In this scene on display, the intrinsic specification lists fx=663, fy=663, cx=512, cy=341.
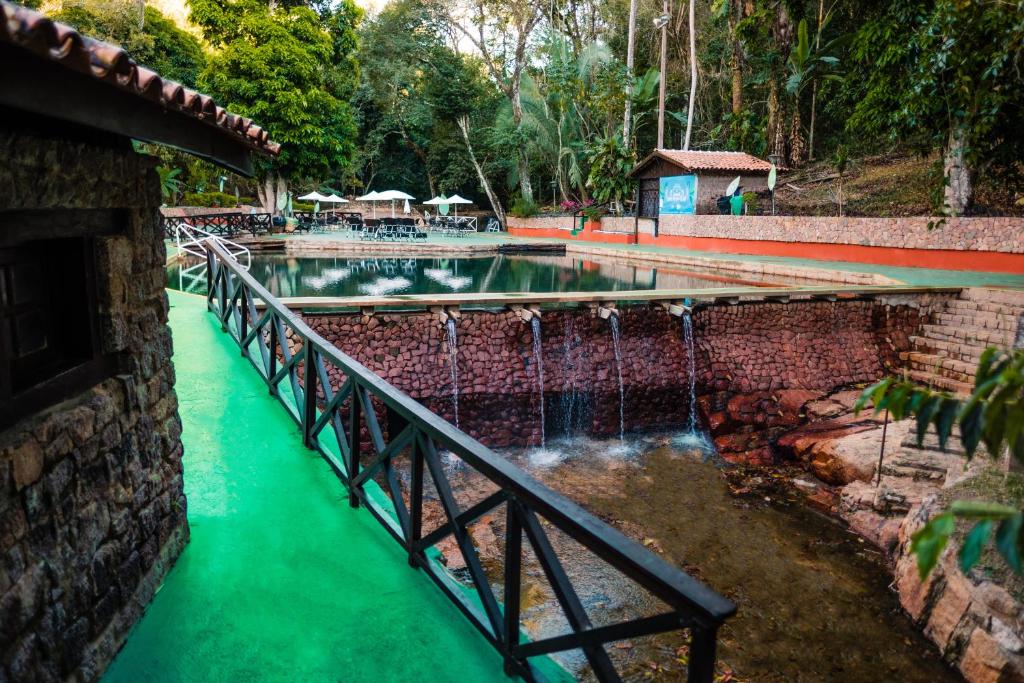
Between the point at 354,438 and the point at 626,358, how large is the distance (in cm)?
717

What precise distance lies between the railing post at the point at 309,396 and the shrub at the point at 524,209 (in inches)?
1086

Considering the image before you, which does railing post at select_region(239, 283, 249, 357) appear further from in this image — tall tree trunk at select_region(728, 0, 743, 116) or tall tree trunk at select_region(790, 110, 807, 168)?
tall tree trunk at select_region(790, 110, 807, 168)

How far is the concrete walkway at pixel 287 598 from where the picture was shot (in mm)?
2672

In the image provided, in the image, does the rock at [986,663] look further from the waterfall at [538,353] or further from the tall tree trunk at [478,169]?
the tall tree trunk at [478,169]

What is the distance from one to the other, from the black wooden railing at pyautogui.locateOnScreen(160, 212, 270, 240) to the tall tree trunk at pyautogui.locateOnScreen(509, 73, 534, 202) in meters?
12.7

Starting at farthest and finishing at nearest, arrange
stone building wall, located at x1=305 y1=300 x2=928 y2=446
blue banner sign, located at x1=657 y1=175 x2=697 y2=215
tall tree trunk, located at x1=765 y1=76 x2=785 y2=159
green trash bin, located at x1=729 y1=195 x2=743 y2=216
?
tall tree trunk, located at x1=765 y1=76 x2=785 y2=159 → blue banner sign, located at x1=657 y1=175 x2=697 y2=215 → green trash bin, located at x1=729 y1=195 x2=743 y2=216 → stone building wall, located at x1=305 y1=300 x2=928 y2=446

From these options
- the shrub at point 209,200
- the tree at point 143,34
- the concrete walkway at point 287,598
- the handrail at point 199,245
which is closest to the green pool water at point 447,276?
the handrail at point 199,245

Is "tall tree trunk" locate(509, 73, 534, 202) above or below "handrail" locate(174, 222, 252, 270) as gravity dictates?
above

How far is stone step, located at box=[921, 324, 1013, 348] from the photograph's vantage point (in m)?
10.1

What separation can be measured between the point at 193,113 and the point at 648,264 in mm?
18316

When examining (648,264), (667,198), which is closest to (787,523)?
(648,264)

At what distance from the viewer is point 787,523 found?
23.0ft

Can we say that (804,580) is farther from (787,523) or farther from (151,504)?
(151,504)

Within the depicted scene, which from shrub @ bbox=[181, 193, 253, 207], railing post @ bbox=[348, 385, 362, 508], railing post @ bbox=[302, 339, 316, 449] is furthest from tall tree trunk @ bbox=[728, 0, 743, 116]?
railing post @ bbox=[348, 385, 362, 508]
